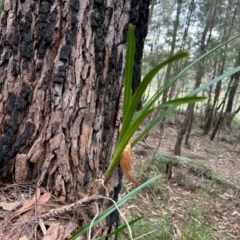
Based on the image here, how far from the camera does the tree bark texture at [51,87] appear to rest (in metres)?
0.88

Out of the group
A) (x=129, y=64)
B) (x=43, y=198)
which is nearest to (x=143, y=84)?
(x=129, y=64)

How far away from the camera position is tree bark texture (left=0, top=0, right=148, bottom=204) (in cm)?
88

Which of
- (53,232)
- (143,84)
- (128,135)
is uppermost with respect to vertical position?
(143,84)

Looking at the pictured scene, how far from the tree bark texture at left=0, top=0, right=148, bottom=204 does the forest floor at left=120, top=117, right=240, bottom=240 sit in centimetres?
86

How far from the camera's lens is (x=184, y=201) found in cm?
336

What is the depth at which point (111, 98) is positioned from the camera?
980 mm

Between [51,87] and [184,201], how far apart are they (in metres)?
2.91

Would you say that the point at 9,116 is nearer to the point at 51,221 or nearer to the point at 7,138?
the point at 7,138

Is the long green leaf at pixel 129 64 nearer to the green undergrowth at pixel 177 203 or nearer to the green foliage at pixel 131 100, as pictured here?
the green foliage at pixel 131 100

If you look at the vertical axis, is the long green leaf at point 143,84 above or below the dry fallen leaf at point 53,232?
above

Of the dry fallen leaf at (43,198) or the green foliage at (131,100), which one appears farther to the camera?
the dry fallen leaf at (43,198)

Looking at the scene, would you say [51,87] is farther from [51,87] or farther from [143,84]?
[143,84]

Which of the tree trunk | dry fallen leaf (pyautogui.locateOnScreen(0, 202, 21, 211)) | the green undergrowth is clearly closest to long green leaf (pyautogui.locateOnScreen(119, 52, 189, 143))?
the tree trunk

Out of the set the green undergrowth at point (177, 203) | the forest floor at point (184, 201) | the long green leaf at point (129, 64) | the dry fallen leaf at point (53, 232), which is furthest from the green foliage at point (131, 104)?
the green undergrowth at point (177, 203)
